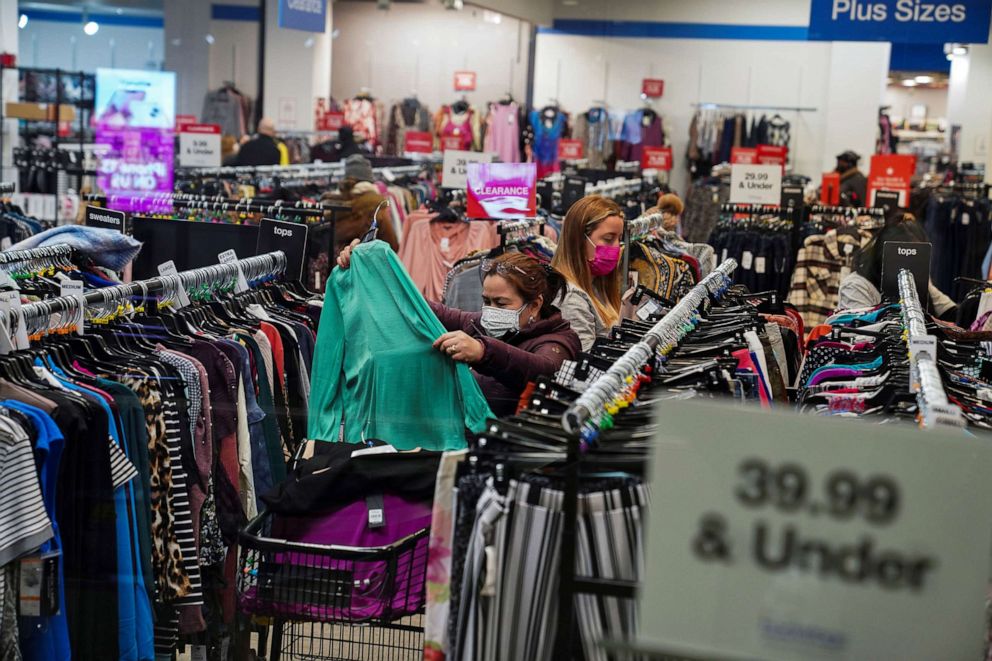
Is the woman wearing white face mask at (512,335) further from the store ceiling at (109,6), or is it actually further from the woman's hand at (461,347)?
the store ceiling at (109,6)

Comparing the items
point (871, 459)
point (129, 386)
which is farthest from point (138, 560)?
point (871, 459)

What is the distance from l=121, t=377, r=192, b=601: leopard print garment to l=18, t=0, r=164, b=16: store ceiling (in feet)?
34.9

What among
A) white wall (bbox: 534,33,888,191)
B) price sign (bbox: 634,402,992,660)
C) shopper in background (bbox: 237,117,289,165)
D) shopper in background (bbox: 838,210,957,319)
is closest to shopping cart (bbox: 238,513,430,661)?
price sign (bbox: 634,402,992,660)

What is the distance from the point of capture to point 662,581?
141cm

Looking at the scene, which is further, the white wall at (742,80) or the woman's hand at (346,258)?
the white wall at (742,80)

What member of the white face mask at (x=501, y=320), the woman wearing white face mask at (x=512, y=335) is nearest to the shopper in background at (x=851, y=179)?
the woman wearing white face mask at (x=512, y=335)

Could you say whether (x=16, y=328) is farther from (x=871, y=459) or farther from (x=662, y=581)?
(x=871, y=459)

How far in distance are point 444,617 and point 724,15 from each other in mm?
12789

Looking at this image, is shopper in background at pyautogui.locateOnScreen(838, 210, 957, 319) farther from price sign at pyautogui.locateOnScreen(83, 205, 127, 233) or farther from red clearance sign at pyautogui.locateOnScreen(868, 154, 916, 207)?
red clearance sign at pyautogui.locateOnScreen(868, 154, 916, 207)

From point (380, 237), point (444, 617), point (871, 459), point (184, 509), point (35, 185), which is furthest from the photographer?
point (35, 185)

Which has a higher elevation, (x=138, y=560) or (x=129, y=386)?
(x=129, y=386)

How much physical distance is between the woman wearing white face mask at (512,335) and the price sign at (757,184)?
401cm

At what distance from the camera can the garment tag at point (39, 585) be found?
250cm

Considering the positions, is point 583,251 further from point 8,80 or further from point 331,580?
point 8,80
